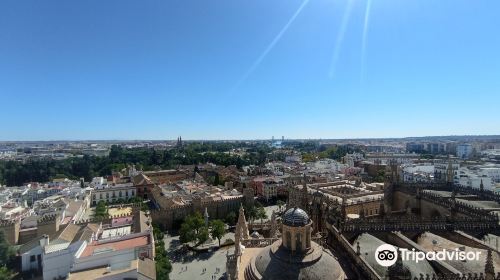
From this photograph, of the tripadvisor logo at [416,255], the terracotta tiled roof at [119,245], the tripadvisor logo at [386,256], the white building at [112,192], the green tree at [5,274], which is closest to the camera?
the tripadvisor logo at [386,256]

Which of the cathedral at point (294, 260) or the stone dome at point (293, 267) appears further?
the cathedral at point (294, 260)

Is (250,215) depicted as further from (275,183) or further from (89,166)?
(89,166)

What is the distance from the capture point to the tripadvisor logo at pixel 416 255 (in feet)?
48.8

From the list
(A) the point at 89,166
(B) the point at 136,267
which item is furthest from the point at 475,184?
(A) the point at 89,166

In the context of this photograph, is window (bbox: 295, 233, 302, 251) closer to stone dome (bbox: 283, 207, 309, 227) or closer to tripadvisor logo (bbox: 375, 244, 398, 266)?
stone dome (bbox: 283, 207, 309, 227)

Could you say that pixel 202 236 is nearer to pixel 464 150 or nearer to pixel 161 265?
pixel 161 265

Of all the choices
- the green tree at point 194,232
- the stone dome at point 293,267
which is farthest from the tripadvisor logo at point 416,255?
the green tree at point 194,232

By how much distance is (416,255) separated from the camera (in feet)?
51.8

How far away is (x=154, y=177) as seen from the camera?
278 ft

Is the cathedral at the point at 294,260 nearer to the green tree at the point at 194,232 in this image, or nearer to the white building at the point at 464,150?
the green tree at the point at 194,232

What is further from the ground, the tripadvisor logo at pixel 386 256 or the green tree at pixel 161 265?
the tripadvisor logo at pixel 386 256

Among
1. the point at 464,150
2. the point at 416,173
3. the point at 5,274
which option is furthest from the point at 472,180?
the point at 464,150

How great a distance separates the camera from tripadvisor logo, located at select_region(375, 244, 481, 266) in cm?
1489

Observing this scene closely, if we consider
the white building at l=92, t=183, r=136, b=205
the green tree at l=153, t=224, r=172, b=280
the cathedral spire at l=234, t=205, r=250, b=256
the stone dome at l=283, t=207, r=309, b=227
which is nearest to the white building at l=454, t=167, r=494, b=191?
the cathedral spire at l=234, t=205, r=250, b=256
